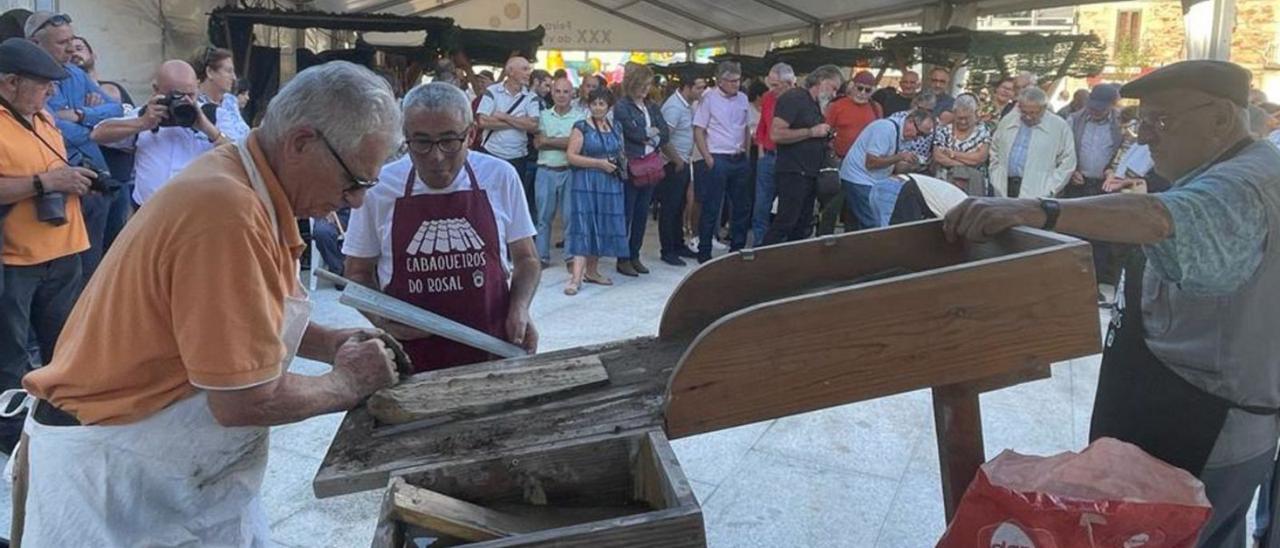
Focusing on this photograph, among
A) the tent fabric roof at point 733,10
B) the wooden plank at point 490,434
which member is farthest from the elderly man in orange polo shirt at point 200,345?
the tent fabric roof at point 733,10

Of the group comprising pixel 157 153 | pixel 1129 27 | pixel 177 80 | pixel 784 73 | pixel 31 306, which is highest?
pixel 1129 27

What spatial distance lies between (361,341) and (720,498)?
2.10 metres

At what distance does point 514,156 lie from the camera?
25.8ft

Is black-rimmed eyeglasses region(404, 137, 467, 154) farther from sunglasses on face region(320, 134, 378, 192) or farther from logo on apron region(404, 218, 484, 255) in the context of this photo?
sunglasses on face region(320, 134, 378, 192)

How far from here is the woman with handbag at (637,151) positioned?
7.55 metres

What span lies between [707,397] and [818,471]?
8.32ft

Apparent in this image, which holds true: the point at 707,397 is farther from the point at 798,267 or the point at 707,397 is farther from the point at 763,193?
the point at 763,193

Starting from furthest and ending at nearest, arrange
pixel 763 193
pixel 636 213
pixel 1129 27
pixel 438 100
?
1. pixel 1129 27
2. pixel 763 193
3. pixel 636 213
4. pixel 438 100

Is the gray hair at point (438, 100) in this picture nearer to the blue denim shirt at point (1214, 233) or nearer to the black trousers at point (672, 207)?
the blue denim shirt at point (1214, 233)

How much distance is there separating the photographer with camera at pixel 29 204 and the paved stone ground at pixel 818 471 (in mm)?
683

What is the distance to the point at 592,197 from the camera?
7336 mm

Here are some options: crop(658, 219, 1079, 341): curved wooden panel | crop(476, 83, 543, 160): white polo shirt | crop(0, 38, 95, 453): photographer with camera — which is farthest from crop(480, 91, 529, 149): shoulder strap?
crop(658, 219, 1079, 341): curved wooden panel

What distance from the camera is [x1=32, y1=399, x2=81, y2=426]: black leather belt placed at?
153 cm

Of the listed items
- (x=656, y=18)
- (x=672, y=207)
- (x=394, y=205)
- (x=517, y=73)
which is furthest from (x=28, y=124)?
(x=656, y=18)
